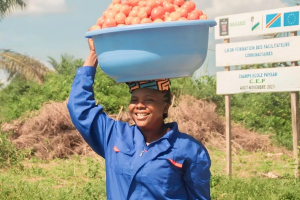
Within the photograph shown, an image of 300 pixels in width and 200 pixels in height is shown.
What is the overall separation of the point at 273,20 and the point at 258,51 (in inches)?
20.5

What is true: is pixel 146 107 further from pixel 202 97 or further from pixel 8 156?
pixel 202 97

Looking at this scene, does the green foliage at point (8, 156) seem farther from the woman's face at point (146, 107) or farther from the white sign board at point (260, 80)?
the woman's face at point (146, 107)

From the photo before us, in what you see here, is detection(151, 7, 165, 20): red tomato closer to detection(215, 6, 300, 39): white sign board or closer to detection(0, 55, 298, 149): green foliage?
detection(215, 6, 300, 39): white sign board

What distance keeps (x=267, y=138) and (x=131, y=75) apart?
9.50m

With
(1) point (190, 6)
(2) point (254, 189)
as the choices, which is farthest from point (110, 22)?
(2) point (254, 189)

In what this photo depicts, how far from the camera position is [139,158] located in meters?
2.65

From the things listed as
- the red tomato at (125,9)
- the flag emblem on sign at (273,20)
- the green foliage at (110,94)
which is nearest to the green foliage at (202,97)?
the green foliage at (110,94)

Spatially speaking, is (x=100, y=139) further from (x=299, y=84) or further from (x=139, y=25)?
(x=299, y=84)

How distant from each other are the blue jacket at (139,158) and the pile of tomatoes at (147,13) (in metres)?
0.46

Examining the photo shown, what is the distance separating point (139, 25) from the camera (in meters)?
2.40

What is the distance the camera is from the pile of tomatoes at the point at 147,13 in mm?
2467

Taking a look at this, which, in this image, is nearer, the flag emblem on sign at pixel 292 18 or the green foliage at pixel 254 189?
the green foliage at pixel 254 189

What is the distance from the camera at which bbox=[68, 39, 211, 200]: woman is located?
2609mm

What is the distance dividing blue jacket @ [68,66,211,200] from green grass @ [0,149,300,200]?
3.43 metres
